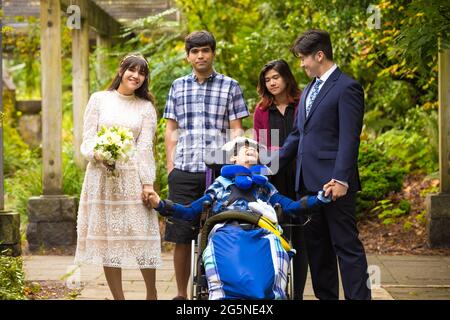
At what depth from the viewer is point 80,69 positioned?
36.2 feet

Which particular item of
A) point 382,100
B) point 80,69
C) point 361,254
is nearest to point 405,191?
point 382,100

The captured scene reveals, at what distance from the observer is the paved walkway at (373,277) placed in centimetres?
680

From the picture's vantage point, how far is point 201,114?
20.9ft

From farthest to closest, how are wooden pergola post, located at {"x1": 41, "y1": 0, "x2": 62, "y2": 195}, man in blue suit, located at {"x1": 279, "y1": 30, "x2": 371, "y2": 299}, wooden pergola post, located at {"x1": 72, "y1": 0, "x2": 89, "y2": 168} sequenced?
1. wooden pergola post, located at {"x1": 72, "y1": 0, "x2": 89, "y2": 168}
2. wooden pergola post, located at {"x1": 41, "y1": 0, "x2": 62, "y2": 195}
3. man in blue suit, located at {"x1": 279, "y1": 30, "x2": 371, "y2": 299}

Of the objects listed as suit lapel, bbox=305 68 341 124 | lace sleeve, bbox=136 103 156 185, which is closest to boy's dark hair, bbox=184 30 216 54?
lace sleeve, bbox=136 103 156 185

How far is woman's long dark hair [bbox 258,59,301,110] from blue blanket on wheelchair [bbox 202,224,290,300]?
1.69 m

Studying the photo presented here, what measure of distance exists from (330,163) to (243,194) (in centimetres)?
67

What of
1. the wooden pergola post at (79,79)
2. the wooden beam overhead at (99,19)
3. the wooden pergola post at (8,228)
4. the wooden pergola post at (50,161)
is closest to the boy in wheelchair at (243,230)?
the wooden pergola post at (8,228)

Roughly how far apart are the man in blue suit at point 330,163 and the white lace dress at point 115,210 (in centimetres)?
113

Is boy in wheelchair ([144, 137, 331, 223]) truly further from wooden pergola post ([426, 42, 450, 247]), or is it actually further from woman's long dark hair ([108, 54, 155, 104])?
wooden pergola post ([426, 42, 450, 247])

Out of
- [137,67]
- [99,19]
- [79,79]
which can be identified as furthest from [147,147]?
[99,19]

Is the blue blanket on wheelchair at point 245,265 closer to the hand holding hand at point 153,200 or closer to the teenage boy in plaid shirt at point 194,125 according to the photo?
the hand holding hand at point 153,200

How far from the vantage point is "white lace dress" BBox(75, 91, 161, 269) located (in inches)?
235

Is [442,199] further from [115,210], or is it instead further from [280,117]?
[115,210]
